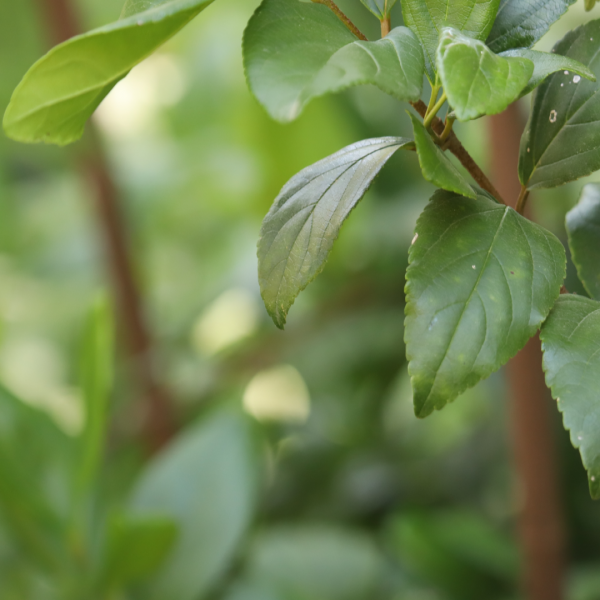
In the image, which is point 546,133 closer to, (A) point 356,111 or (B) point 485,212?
(B) point 485,212

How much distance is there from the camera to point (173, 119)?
1057mm

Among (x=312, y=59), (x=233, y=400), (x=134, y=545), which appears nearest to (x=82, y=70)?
(x=312, y=59)

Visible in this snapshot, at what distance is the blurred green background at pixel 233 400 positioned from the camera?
0.59m

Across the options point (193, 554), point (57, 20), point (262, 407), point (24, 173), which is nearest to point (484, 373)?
point (193, 554)

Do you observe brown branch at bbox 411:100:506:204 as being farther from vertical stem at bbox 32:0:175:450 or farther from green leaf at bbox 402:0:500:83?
vertical stem at bbox 32:0:175:450

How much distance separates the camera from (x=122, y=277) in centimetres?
83

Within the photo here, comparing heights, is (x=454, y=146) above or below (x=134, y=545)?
above

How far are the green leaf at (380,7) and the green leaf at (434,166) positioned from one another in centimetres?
6

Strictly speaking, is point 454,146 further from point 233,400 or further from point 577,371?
point 233,400

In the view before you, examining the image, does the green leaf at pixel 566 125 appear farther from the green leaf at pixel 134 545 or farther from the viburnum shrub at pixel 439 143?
the green leaf at pixel 134 545

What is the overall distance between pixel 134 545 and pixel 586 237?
38cm

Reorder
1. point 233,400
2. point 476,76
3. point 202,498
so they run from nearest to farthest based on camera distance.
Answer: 1. point 476,76
2. point 202,498
3. point 233,400

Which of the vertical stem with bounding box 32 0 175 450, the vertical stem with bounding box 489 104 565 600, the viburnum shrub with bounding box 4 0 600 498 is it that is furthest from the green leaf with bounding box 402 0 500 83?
the vertical stem with bounding box 32 0 175 450

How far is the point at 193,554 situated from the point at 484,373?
0.44 meters
